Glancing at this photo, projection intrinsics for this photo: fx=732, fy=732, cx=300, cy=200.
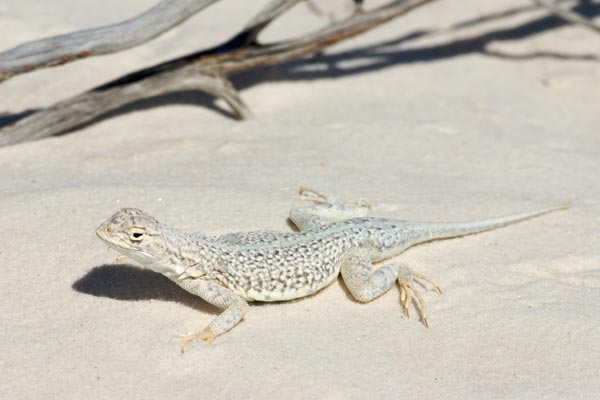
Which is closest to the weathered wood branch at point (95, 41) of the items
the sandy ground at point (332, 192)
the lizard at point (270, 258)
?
the sandy ground at point (332, 192)

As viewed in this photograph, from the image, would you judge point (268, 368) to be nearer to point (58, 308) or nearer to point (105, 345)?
point (105, 345)

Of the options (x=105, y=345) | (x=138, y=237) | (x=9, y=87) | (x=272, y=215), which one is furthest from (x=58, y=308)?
(x=9, y=87)

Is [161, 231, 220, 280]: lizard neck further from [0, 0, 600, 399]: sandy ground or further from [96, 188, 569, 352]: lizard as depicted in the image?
[0, 0, 600, 399]: sandy ground

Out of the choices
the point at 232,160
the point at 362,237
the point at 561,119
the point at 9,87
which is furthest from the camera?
the point at 561,119

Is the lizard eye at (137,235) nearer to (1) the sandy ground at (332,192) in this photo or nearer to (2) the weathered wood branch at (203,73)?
(1) the sandy ground at (332,192)

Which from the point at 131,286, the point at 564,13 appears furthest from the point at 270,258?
the point at 564,13

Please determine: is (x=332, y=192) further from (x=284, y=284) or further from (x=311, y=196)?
(x=284, y=284)
